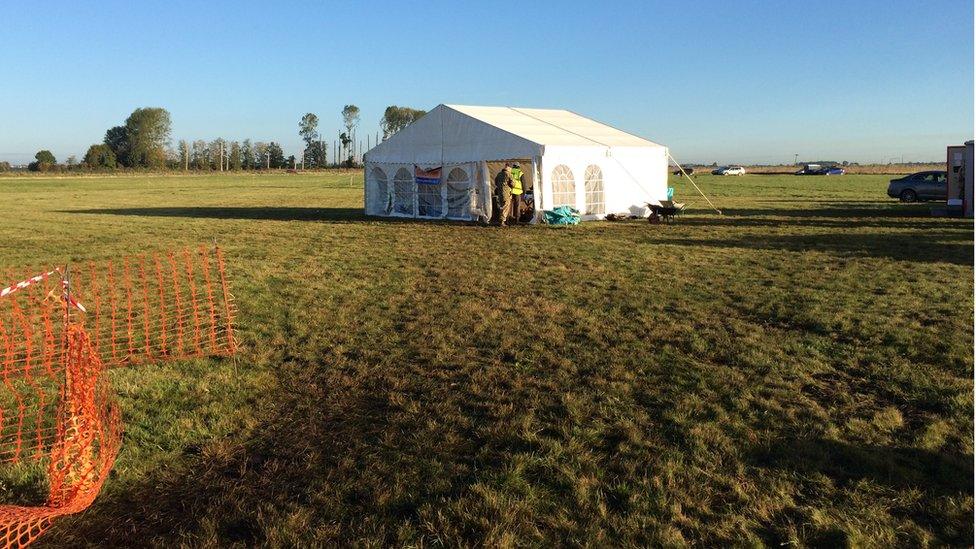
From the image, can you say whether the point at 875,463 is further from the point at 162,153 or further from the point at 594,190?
the point at 162,153

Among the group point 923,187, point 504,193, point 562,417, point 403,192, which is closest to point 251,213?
point 403,192

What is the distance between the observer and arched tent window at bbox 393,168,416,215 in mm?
20094

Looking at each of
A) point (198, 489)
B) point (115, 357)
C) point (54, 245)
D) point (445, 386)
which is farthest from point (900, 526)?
point (54, 245)

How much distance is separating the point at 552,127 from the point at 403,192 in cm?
514

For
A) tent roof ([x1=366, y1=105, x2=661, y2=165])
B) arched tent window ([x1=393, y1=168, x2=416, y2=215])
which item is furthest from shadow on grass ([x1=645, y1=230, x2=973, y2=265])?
arched tent window ([x1=393, y1=168, x2=416, y2=215])

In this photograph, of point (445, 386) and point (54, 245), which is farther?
point (54, 245)

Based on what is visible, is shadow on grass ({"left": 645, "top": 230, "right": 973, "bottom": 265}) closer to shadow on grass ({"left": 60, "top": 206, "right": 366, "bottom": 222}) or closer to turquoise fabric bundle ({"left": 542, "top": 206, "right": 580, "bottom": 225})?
turquoise fabric bundle ({"left": 542, "top": 206, "right": 580, "bottom": 225})

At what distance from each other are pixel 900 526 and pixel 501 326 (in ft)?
13.4

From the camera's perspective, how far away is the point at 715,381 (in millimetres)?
4863

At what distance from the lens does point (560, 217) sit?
1705 centimetres

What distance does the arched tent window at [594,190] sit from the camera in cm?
1817

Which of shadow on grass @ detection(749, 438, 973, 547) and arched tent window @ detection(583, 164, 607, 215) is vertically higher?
arched tent window @ detection(583, 164, 607, 215)

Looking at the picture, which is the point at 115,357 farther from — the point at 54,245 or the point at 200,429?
the point at 54,245

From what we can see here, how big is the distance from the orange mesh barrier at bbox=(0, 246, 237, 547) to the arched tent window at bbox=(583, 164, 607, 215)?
10626 mm
